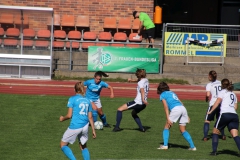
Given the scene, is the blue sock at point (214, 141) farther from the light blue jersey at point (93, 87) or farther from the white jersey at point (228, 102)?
the light blue jersey at point (93, 87)

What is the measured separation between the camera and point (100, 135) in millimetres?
16594

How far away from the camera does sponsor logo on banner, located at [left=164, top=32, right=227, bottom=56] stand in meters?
27.0

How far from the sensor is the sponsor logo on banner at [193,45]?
27.0 m

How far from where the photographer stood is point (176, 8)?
36000mm

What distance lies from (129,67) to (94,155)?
1286cm

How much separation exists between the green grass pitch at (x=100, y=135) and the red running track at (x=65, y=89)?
1181mm

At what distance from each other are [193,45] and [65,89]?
6344 mm

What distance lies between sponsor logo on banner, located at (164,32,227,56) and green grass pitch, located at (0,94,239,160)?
17.1 feet

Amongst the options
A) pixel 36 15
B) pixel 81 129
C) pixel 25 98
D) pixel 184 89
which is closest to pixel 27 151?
pixel 81 129

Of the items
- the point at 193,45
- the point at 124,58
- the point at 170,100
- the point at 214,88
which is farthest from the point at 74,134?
the point at 193,45

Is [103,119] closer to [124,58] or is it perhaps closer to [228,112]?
[228,112]

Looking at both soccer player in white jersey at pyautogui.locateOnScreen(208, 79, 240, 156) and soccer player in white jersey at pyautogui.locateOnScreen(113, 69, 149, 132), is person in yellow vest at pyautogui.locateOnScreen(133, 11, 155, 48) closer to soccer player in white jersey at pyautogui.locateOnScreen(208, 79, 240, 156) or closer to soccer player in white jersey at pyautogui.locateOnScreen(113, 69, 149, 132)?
soccer player in white jersey at pyautogui.locateOnScreen(113, 69, 149, 132)

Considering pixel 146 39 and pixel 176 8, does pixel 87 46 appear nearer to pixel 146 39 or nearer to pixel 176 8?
pixel 146 39

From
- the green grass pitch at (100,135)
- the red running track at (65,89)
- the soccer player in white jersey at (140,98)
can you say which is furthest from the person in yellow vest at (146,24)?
the soccer player in white jersey at (140,98)
